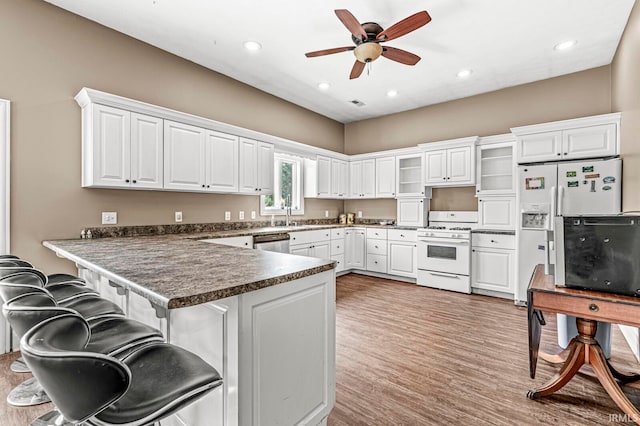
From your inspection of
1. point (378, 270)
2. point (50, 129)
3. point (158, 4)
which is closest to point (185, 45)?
point (158, 4)

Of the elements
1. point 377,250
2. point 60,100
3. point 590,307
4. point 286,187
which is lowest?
point 377,250

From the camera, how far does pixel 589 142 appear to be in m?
3.68

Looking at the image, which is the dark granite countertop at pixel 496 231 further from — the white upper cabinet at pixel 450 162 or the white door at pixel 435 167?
the white door at pixel 435 167

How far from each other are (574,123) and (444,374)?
3.51 m

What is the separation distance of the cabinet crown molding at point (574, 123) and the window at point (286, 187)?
3.46 metres

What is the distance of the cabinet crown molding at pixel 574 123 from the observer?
3.54 m

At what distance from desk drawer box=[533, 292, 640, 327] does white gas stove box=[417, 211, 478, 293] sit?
2.71 metres

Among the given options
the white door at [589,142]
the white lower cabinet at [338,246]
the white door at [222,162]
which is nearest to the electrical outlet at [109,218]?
the white door at [222,162]

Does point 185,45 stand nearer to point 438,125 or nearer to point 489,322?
point 438,125

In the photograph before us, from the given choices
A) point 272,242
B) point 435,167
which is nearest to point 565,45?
point 435,167

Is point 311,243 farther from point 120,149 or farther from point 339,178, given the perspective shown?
point 120,149

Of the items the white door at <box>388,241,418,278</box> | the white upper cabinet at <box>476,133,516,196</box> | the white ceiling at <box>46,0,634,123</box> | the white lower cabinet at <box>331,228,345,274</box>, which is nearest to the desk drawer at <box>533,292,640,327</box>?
the white ceiling at <box>46,0,634,123</box>

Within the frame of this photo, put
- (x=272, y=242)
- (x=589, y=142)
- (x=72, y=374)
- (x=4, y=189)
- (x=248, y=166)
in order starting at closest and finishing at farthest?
(x=72, y=374)
(x=4, y=189)
(x=589, y=142)
(x=272, y=242)
(x=248, y=166)

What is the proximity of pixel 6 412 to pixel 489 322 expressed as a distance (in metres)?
4.10
